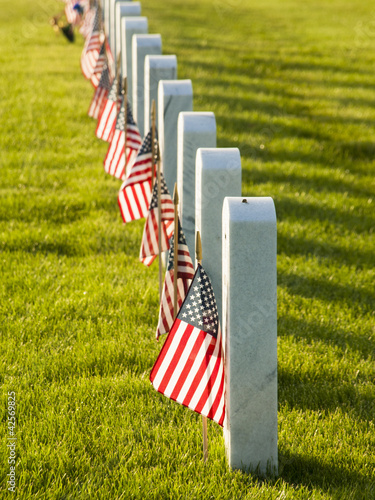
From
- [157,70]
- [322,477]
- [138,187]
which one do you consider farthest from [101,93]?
[322,477]

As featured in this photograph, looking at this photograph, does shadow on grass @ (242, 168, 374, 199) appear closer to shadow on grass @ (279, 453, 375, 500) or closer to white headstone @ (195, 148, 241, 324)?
white headstone @ (195, 148, 241, 324)

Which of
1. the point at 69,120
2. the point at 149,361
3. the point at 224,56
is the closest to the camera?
the point at 149,361

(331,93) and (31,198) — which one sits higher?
(331,93)

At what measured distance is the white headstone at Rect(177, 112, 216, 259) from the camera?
389cm

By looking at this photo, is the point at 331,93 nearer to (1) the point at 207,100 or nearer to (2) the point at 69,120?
(1) the point at 207,100

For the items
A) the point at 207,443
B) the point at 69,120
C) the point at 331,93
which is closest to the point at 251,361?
the point at 207,443

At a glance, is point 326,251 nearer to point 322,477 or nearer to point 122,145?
point 122,145

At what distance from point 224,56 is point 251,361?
396 inches

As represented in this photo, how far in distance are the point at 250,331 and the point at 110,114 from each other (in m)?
4.03

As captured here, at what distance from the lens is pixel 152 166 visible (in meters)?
4.82

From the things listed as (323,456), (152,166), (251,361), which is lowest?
(323,456)

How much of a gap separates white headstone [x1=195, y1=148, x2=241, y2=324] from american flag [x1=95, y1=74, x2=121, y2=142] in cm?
320

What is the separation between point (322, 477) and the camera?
3.16 m

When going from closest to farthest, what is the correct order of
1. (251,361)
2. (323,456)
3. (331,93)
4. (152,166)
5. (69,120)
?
(251,361) → (323,456) → (152,166) → (69,120) → (331,93)
